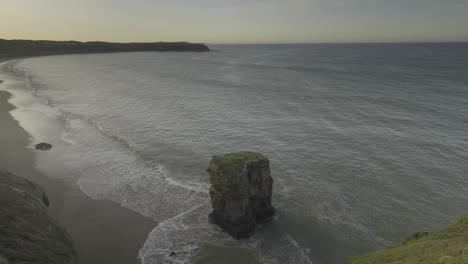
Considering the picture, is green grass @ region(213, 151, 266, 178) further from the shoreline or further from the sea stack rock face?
the shoreline

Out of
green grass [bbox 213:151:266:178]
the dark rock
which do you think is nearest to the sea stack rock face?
green grass [bbox 213:151:266:178]

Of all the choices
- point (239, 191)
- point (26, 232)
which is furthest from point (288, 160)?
point (26, 232)

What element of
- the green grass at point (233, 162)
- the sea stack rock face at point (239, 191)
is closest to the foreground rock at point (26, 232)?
the sea stack rock face at point (239, 191)

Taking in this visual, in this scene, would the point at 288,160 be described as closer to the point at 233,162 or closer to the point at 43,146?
the point at 233,162

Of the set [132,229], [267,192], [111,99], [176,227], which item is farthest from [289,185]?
[111,99]

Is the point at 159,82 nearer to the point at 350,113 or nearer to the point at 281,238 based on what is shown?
the point at 350,113
